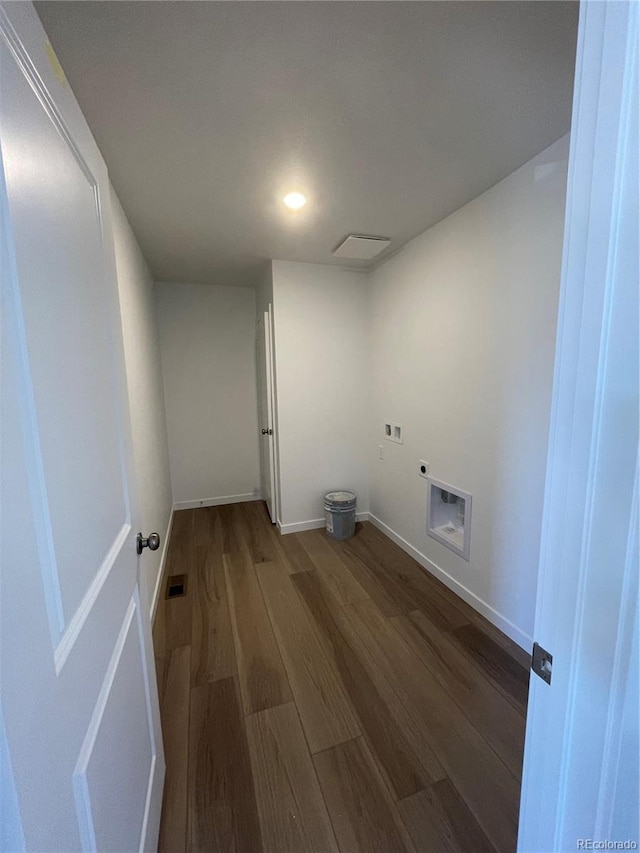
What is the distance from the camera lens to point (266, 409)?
330cm

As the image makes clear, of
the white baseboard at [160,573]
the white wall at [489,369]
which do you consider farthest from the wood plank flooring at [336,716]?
the white wall at [489,369]

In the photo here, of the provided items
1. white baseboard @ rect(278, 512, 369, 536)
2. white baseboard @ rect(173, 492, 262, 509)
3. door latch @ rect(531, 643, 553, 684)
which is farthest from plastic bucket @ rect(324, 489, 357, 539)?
→ door latch @ rect(531, 643, 553, 684)

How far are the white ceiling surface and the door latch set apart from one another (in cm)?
158

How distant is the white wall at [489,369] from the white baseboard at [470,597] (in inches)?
0.4

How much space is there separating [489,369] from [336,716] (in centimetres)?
185

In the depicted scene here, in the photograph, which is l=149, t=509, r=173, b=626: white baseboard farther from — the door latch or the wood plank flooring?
the door latch

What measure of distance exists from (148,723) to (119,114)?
82.6 inches

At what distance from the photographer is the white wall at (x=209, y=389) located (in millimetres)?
3562

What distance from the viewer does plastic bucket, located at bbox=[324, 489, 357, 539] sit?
295 centimetres

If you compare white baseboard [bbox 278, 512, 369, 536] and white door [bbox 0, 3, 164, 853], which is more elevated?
white door [bbox 0, 3, 164, 853]

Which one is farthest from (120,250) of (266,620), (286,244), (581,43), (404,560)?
(404,560)

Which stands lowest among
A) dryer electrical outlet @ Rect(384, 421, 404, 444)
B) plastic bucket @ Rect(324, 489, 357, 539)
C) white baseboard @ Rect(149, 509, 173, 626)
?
white baseboard @ Rect(149, 509, 173, 626)

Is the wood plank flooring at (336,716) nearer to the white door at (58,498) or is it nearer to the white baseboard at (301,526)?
the white door at (58,498)

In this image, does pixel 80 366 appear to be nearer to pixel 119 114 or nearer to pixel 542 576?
pixel 542 576
